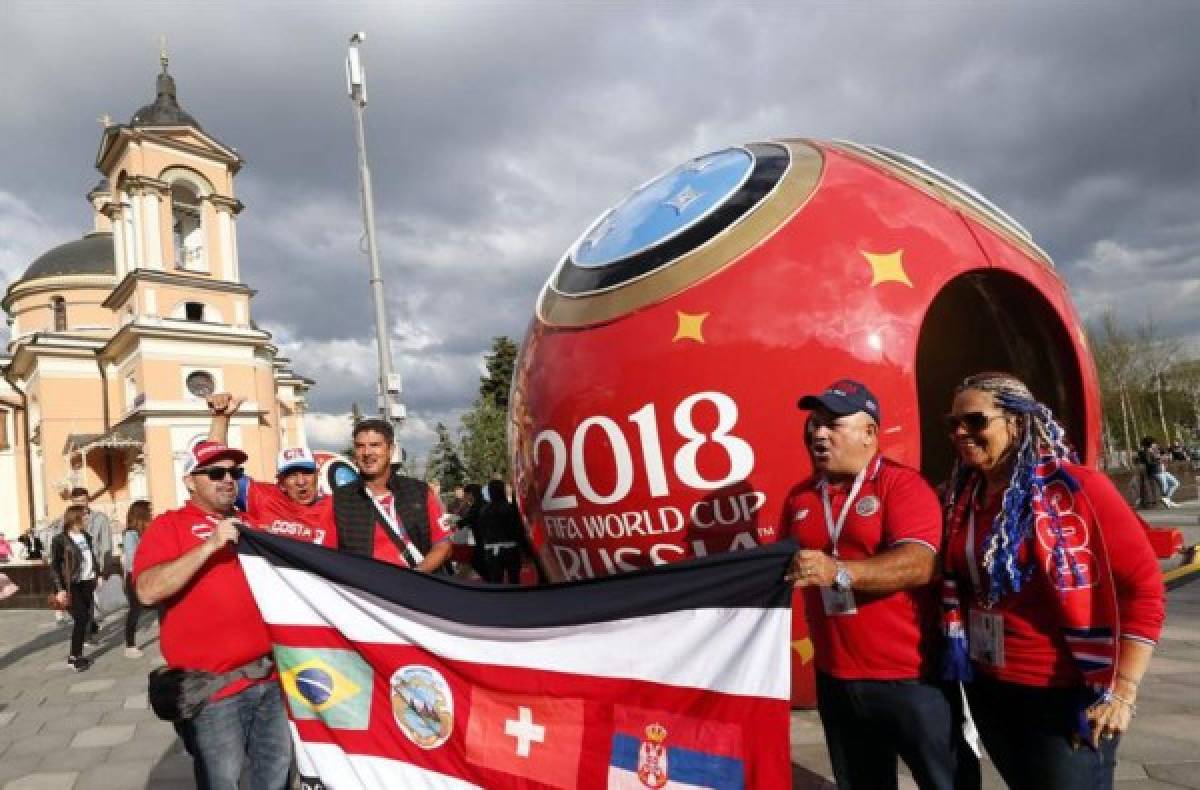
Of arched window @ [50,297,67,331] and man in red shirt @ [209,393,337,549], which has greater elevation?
arched window @ [50,297,67,331]

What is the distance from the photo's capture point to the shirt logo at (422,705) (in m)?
3.26

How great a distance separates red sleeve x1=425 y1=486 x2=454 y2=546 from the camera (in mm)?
4344

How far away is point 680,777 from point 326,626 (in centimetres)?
155

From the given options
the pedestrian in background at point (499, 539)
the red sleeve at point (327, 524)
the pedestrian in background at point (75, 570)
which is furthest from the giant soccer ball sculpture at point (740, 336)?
the pedestrian in background at point (75, 570)

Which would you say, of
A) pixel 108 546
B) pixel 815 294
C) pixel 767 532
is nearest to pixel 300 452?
pixel 767 532

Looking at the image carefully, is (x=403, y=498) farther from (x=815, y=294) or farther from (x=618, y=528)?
(x=815, y=294)

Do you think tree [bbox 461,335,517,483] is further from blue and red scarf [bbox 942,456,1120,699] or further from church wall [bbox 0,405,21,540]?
blue and red scarf [bbox 942,456,1120,699]

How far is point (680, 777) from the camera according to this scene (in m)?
2.76

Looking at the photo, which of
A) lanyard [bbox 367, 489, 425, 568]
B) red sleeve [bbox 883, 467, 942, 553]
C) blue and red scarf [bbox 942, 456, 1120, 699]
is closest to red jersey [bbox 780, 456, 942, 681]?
red sleeve [bbox 883, 467, 942, 553]

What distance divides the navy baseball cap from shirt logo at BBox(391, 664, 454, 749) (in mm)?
1764

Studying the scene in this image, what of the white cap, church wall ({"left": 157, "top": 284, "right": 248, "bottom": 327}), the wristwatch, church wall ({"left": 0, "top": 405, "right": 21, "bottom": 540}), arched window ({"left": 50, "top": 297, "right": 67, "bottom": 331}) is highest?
arched window ({"left": 50, "top": 297, "right": 67, "bottom": 331})

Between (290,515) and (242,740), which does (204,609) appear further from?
(290,515)

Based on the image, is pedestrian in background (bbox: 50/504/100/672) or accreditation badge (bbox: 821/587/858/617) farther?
pedestrian in background (bbox: 50/504/100/672)

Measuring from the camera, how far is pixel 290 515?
162 inches
